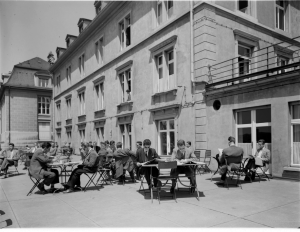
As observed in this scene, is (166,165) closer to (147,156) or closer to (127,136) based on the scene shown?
(147,156)

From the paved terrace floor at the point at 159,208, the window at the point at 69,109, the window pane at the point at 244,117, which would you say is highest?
the window at the point at 69,109

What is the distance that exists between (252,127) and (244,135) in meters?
0.54

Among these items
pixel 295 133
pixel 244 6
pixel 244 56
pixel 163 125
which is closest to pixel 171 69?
pixel 163 125

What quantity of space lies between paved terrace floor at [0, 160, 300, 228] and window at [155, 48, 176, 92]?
23.3 feet

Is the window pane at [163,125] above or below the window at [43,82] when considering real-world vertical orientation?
below

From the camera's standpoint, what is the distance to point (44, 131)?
1475 inches

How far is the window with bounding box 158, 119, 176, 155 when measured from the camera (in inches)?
538

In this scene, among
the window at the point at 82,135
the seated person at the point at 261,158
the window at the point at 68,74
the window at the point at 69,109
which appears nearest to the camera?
the seated person at the point at 261,158

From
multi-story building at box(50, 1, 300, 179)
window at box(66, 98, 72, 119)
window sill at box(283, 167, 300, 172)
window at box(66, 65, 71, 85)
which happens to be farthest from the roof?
window sill at box(283, 167, 300, 172)

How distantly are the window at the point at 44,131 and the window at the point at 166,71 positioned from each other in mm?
27347

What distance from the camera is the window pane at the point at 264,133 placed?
9680 mm

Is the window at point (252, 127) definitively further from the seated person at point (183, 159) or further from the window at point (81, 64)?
the window at point (81, 64)

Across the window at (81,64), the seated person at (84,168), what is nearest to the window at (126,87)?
the window at (81,64)

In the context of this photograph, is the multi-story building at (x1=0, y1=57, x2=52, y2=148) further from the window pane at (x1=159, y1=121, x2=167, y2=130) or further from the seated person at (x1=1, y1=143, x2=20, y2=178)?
the window pane at (x1=159, y1=121, x2=167, y2=130)
